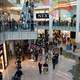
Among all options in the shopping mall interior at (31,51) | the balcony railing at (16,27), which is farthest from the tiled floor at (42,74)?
the balcony railing at (16,27)

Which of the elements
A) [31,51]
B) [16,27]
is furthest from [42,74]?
[31,51]

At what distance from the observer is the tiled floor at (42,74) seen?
22312 millimetres

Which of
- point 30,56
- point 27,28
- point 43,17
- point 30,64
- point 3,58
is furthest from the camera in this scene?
point 43,17

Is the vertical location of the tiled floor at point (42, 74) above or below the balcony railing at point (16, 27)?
below

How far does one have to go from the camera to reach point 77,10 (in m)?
42.5

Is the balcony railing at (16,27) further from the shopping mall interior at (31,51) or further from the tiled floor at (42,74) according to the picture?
the tiled floor at (42,74)

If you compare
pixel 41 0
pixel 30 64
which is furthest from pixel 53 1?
→ pixel 30 64

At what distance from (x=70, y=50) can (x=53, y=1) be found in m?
9.05

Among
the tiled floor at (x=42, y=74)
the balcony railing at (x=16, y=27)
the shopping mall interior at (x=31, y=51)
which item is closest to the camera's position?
the balcony railing at (x=16, y=27)

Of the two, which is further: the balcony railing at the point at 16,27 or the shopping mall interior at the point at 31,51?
the shopping mall interior at the point at 31,51

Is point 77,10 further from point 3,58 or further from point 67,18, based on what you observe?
point 3,58

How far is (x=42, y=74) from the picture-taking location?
23.6 m

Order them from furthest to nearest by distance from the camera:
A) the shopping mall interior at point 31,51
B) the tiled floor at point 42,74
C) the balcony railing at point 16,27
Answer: the tiled floor at point 42,74 → the shopping mall interior at point 31,51 → the balcony railing at point 16,27

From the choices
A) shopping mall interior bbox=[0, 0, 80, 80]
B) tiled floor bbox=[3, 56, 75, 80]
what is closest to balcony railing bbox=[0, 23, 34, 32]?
shopping mall interior bbox=[0, 0, 80, 80]
